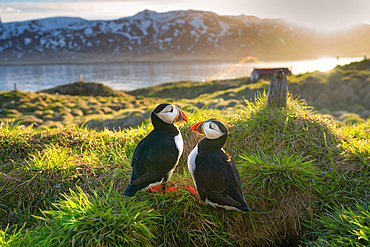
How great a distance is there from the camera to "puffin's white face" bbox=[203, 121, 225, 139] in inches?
154

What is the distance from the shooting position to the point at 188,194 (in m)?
4.62

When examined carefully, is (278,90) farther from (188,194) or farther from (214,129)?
(188,194)

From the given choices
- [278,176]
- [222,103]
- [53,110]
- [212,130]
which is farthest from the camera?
[53,110]

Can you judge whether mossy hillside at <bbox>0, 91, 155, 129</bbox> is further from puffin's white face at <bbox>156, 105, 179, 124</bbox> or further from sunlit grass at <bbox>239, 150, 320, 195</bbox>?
puffin's white face at <bbox>156, 105, 179, 124</bbox>

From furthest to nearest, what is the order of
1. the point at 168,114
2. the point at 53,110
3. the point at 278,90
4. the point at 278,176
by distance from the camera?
the point at 53,110 < the point at 278,90 < the point at 278,176 < the point at 168,114

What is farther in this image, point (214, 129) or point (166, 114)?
point (166, 114)

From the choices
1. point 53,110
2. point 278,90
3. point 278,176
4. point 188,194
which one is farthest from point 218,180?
point 53,110

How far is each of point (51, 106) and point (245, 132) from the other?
56.4ft

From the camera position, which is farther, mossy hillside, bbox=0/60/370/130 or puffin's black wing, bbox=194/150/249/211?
mossy hillside, bbox=0/60/370/130

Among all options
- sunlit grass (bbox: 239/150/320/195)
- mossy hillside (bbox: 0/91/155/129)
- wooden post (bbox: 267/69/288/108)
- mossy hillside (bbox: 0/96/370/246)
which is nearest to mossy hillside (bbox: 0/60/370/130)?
mossy hillside (bbox: 0/91/155/129)

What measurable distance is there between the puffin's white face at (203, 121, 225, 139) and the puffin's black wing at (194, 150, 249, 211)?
1.05 feet

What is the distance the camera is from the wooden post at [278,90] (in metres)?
7.15

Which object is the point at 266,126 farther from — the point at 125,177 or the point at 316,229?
the point at 125,177

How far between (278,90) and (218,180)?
14.2 ft
